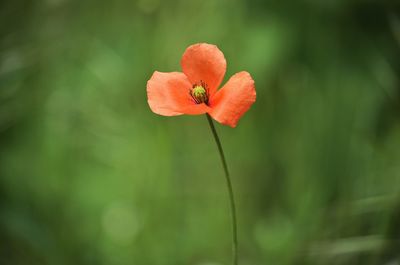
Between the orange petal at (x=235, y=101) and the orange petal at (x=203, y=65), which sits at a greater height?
the orange petal at (x=203, y=65)

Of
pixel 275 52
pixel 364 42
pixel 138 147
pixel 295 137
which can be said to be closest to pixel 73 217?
pixel 138 147

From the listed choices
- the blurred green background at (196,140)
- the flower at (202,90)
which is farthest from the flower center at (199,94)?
the blurred green background at (196,140)

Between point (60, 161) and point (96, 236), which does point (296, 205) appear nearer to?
point (96, 236)

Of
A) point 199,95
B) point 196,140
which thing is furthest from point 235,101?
point 196,140

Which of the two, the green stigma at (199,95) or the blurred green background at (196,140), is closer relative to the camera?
the green stigma at (199,95)

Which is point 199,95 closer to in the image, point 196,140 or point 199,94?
point 199,94

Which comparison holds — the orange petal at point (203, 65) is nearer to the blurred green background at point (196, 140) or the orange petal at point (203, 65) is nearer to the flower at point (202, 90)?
the flower at point (202, 90)

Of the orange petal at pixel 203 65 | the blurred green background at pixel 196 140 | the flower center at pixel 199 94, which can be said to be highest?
the orange petal at pixel 203 65
